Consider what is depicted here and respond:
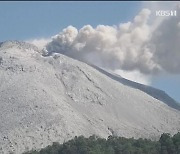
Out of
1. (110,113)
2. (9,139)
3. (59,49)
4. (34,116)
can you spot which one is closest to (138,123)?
(110,113)

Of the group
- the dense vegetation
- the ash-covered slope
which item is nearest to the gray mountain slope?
the ash-covered slope

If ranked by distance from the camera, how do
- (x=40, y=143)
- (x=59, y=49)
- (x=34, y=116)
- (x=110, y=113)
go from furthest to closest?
(x=59, y=49) → (x=110, y=113) → (x=34, y=116) → (x=40, y=143)

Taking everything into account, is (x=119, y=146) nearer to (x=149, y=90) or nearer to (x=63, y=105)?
(x=63, y=105)

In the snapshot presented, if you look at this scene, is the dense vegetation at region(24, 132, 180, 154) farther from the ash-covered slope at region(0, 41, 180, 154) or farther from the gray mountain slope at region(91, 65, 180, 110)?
the gray mountain slope at region(91, 65, 180, 110)

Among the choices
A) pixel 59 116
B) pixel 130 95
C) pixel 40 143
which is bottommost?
pixel 40 143

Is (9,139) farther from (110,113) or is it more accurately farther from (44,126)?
(110,113)

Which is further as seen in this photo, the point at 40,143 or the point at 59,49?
the point at 59,49

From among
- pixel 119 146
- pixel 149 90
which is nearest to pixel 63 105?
pixel 119 146
